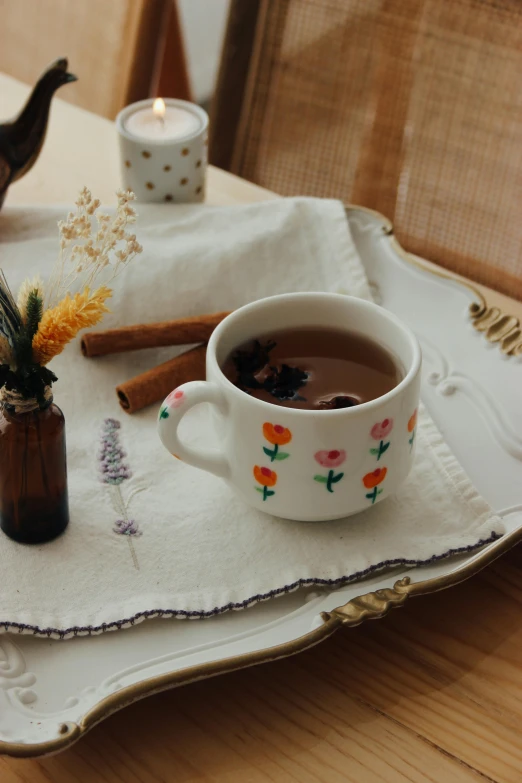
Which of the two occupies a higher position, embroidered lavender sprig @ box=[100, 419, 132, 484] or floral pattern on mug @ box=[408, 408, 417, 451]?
floral pattern on mug @ box=[408, 408, 417, 451]

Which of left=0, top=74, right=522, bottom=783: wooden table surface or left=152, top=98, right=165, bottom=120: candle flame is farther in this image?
left=152, top=98, right=165, bottom=120: candle flame

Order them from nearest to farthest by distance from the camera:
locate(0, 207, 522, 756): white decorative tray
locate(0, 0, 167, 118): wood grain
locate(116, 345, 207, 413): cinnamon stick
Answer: locate(0, 207, 522, 756): white decorative tray
locate(116, 345, 207, 413): cinnamon stick
locate(0, 0, 167, 118): wood grain

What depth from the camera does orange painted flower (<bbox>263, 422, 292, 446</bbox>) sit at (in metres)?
0.62

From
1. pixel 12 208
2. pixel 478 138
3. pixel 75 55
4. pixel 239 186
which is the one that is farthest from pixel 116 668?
pixel 75 55

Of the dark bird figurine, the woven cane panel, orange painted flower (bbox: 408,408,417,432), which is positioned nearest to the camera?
→ orange painted flower (bbox: 408,408,417,432)

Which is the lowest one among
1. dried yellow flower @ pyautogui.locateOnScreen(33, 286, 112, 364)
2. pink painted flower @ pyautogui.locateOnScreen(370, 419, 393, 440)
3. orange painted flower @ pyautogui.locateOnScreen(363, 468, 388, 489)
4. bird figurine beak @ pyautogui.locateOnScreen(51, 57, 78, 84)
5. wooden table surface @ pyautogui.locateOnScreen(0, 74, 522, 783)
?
wooden table surface @ pyautogui.locateOnScreen(0, 74, 522, 783)

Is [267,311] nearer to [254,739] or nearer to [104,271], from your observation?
[104,271]

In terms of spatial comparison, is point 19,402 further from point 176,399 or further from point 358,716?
point 358,716

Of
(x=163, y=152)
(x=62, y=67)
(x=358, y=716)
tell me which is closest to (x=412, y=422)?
(x=358, y=716)

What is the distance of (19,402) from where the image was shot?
0.61 meters

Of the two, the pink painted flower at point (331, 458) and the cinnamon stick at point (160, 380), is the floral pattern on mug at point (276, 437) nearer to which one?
the pink painted flower at point (331, 458)

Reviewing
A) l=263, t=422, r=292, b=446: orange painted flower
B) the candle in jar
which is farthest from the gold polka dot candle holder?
l=263, t=422, r=292, b=446: orange painted flower

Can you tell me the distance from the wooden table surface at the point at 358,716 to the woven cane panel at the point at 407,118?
688 millimetres

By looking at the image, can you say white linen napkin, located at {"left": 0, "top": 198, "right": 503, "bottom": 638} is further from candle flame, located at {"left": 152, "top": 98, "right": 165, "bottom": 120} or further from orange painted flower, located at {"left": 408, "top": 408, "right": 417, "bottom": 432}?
candle flame, located at {"left": 152, "top": 98, "right": 165, "bottom": 120}
